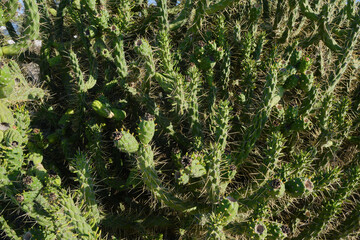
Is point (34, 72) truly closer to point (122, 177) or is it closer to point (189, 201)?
point (122, 177)

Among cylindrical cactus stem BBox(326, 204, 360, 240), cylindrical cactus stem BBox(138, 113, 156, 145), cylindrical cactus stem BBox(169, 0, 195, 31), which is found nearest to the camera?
cylindrical cactus stem BBox(138, 113, 156, 145)

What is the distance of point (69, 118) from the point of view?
2.93 m

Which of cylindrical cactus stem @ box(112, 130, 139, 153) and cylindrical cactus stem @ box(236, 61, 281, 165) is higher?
cylindrical cactus stem @ box(112, 130, 139, 153)

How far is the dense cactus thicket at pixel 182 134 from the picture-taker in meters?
2.00

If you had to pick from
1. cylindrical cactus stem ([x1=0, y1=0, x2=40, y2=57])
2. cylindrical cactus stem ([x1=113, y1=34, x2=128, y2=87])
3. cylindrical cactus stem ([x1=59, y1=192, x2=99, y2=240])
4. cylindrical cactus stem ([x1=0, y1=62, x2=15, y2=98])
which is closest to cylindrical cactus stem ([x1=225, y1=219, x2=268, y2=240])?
cylindrical cactus stem ([x1=59, y1=192, x2=99, y2=240])

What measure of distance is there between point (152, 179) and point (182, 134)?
734mm

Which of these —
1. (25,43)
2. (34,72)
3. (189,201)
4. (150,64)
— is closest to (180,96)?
(150,64)

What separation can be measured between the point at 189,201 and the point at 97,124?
1.15 metres

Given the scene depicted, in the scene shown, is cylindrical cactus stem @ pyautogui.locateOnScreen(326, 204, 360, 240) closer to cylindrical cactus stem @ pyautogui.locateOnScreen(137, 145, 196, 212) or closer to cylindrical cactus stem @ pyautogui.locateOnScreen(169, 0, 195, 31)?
cylindrical cactus stem @ pyautogui.locateOnScreen(137, 145, 196, 212)

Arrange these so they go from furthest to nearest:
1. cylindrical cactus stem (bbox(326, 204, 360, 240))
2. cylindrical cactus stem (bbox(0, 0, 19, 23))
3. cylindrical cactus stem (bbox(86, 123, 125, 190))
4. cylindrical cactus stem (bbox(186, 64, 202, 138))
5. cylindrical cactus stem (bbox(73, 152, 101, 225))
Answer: cylindrical cactus stem (bbox(86, 123, 125, 190)), cylindrical cactus stem (bbox(0, 0, 19, 23)), cylindrical cactus stem (bbox(186, 64, 202, 138)), cylindrical cactus stem (bbox(326, 204, 360, 240)), cylindrical cactus stem (bbox(73, 152, 101, 225))

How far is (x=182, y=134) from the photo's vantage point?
2674 mm

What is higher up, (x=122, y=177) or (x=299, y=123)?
(x=299, y=123)

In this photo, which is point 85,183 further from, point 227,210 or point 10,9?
point 10,9

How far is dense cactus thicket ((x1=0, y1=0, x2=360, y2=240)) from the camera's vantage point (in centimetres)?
200
